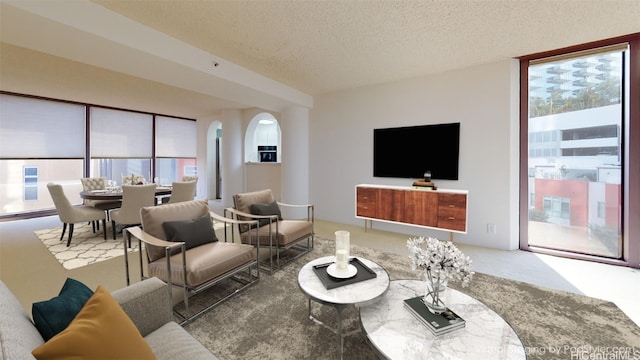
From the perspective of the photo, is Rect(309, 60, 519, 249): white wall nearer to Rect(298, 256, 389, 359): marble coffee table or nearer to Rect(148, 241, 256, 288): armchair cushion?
Rect(298, 256, 389, 359): marble coffee table

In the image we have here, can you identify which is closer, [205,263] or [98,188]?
[205,263]

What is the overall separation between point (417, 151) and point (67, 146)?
749cm

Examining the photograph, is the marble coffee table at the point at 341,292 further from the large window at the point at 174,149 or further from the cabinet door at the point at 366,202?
the large window at the point at 174,149

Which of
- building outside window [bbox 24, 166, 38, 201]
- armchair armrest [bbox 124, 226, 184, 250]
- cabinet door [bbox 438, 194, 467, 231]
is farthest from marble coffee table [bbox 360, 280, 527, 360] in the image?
building outside window [bbox 24, 166, 38, 201]

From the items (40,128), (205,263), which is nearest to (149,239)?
(205,263)

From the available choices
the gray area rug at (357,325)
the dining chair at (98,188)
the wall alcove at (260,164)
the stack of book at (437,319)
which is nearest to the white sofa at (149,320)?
the gray area rug at (357,325)

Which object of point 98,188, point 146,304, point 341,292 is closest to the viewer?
point 146,304

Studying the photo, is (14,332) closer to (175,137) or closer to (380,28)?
(380,28)

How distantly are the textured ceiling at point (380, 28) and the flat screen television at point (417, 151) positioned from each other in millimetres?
1008

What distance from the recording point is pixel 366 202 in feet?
14.9

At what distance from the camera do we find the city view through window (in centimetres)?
326

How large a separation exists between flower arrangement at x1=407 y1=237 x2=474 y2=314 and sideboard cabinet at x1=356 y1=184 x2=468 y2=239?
7.97ft

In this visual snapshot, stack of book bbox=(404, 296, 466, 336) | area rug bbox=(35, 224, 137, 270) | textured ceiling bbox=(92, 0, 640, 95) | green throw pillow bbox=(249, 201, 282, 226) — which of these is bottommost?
area rug bbox=(35, 224, 137, 270)

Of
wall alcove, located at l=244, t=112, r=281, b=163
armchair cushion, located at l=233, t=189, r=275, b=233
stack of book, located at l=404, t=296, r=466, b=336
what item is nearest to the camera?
stack of book, located at l=404, t=296, r=466, b=336
